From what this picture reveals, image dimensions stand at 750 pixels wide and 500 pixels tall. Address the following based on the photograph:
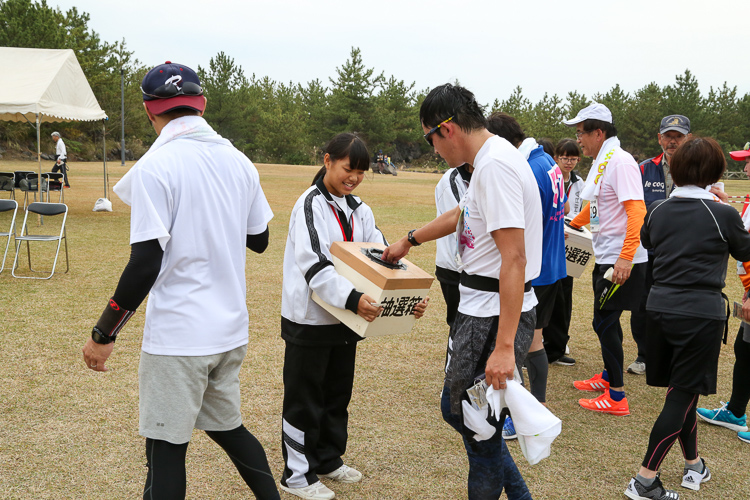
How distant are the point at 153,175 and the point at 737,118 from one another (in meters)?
65.5

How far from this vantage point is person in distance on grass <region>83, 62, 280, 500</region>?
6.56ft

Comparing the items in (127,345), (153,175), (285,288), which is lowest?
(127,345)

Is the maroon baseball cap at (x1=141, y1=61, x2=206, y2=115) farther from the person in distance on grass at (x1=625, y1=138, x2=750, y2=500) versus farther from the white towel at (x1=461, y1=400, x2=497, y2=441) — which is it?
the person in distance on grass at (x1=625, y1=138, x2=750, y2=500)

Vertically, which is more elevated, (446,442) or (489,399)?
(489,399)

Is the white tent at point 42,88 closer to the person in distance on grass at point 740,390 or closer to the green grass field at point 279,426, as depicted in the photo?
the green grass field at point 279,426

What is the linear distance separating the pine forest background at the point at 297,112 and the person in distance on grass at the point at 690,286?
4294cm

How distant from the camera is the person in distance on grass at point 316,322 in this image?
9.36 ft

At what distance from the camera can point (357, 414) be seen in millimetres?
4066

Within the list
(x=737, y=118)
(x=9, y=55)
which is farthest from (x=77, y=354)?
(x=737, y=118)

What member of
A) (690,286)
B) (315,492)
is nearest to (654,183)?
(690,286)

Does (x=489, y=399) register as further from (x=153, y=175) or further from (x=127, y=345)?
(x=127, y=345)

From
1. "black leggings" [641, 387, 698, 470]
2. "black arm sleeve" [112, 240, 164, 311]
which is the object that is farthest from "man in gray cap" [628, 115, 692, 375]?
"black arm sleeve" [112, 240, 164, 311]

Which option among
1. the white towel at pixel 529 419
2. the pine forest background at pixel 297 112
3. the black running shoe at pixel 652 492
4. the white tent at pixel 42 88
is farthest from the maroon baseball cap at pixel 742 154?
the pine forest background at pixel 297 112

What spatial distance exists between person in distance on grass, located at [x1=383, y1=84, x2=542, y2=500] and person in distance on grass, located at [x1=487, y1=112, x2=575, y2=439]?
4.51ft
